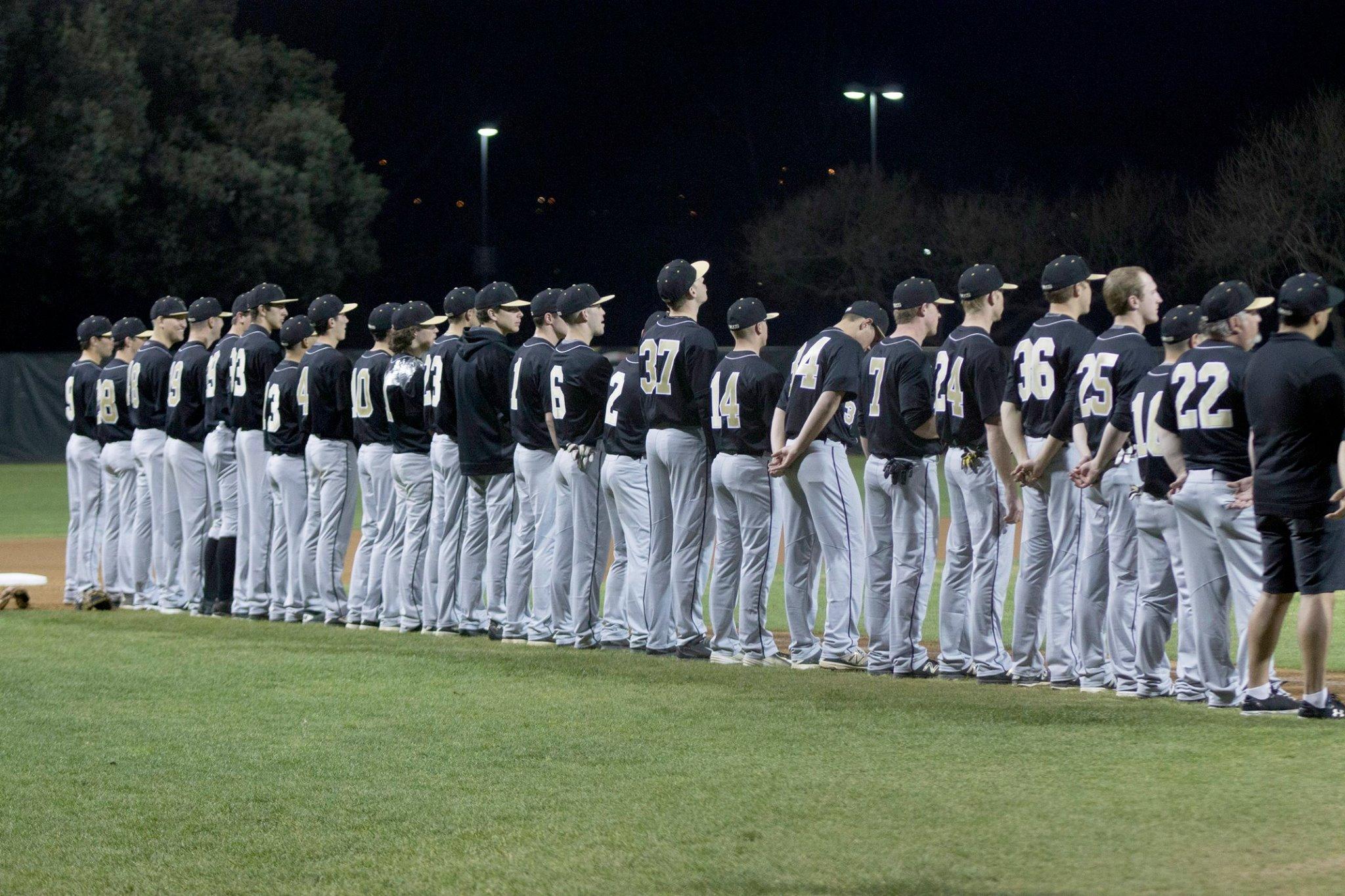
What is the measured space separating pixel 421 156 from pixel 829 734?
4733 centimetres

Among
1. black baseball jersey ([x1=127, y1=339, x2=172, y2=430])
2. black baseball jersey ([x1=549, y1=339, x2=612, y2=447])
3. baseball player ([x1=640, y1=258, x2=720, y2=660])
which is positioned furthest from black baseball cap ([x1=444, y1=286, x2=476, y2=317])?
black baseball jersey ([x1=127, y1=339, x2=172, y2=430])

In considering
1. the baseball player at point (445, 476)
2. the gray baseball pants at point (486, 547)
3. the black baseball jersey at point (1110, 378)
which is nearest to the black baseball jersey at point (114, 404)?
the baseball player at point (445, 476)

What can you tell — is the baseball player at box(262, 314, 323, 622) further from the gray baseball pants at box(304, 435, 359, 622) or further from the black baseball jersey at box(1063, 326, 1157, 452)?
the black baseball jersey at box(1063, 326, 1157, 452)

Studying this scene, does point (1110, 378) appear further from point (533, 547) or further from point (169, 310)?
point (169, 310)

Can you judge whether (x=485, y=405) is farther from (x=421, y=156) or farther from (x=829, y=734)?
(x=421, y=156)

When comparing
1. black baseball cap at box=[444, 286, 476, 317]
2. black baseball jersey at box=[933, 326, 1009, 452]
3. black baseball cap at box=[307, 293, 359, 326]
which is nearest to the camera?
black baseball jersey at box=[933, 326, 1009, 452]

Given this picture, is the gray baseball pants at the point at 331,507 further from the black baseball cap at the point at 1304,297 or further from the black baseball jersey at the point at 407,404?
the black baseball cap at the point at 1304,297

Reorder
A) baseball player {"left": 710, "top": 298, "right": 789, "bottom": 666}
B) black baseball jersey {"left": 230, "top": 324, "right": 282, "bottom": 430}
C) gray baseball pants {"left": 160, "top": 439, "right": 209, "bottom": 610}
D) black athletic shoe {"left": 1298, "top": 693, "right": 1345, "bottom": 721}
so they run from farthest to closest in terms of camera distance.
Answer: gray baseball pants {"left": 160, "top": 439, "right": 209, "bottom": 610}, black baseball jersey {"left": 230, "top": 324, "right": 282, "bottom": 430}, baseball player {"left": 710, "top": 298, "right": 789, "bottom": 666}, black athletic shoe {"left": 1298, "top": 693, "right": 1345, "bottom": 721}

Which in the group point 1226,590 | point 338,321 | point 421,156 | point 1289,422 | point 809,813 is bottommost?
point 809,813

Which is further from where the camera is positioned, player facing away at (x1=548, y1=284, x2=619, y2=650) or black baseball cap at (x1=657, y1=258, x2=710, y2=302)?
player facing away at (x1=548, y1=284, x2=619, y2=650)

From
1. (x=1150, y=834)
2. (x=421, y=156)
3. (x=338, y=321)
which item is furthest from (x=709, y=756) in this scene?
(x=421, y=156)

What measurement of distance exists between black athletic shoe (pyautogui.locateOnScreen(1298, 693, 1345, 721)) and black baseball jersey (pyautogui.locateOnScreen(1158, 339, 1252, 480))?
1.04 metres

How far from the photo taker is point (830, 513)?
30.0 ft

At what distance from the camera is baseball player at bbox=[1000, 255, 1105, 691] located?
27.2ft
